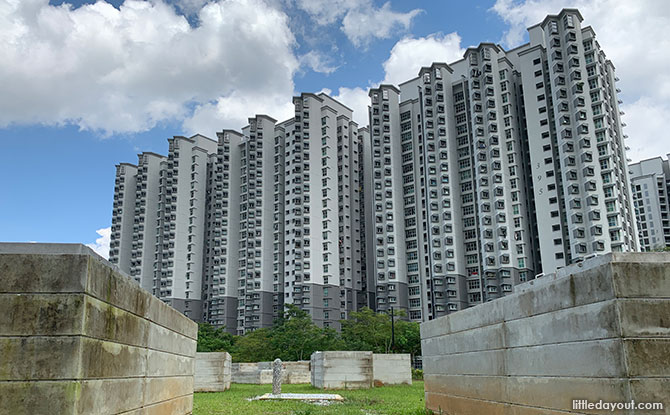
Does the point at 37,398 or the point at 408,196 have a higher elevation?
the point at 408,196

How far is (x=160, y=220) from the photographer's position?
402ft

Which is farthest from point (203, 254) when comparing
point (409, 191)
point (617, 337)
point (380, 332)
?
point (617, 337)

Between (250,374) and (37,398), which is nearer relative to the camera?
(37,398)

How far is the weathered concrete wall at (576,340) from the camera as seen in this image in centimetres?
680

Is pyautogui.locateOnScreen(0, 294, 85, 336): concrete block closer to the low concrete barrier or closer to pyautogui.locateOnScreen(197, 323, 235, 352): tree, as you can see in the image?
the low concrete barrier

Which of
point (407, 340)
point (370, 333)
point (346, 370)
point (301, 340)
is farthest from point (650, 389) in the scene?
point (370, 333)

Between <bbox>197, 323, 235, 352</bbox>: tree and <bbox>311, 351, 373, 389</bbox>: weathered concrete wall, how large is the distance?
4768 cm

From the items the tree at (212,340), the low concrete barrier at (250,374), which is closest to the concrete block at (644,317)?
the low concrete barrier at (250,374)

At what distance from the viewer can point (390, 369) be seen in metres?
32.9

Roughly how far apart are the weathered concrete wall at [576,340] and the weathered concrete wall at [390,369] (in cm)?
2128

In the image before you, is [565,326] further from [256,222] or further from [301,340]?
[256,222]

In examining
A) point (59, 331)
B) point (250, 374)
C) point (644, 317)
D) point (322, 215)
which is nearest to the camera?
point (59, 331)

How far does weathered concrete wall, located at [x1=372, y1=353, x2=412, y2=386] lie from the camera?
32.5m

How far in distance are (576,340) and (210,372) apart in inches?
976
